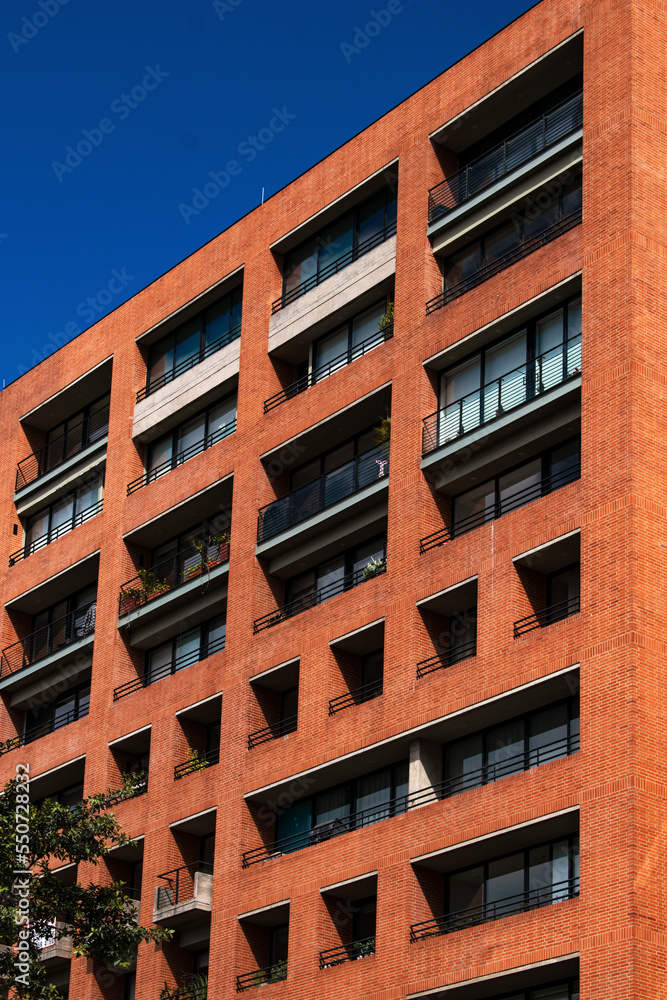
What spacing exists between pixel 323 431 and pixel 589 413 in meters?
11.5

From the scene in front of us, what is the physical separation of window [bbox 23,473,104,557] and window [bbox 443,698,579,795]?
867 inches

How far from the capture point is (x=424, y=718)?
42.4 meters

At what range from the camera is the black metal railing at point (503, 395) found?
43156mm

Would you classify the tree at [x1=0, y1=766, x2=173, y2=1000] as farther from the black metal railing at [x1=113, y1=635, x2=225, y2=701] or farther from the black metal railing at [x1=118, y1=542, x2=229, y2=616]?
the black metal railing at [x1=118, y1=542, x2=229, y2=616]

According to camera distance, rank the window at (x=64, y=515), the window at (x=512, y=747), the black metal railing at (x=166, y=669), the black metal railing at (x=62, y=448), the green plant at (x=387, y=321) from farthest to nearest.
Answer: the black metal railing at (x=62, y=448), the window at (x=64, y=515), the black metal railing at (x=166, y=669), the green plant at (x=387, y=321), the window at (x=512, y=747)

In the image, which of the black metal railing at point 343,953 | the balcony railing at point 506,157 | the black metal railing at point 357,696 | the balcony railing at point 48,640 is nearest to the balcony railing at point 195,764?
the black metal railing at point 357,696

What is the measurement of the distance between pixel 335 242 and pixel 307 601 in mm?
11644

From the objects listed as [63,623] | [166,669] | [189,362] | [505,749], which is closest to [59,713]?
[63,623]

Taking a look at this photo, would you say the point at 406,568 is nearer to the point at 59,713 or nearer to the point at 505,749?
the point at 505,749

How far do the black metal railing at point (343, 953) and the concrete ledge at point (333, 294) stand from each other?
19113mm

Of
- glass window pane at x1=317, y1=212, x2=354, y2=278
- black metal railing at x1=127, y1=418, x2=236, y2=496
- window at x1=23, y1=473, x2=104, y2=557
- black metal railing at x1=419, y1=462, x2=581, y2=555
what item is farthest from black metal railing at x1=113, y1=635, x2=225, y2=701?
glass window pane at x1=317, y1=212, x2=354, y2=278

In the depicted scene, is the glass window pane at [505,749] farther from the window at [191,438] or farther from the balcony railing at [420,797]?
the window at [191,438]

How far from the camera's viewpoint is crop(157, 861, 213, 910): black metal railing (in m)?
48.9

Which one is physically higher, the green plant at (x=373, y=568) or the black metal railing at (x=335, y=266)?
the black metal railing at (x=335, y=266)
